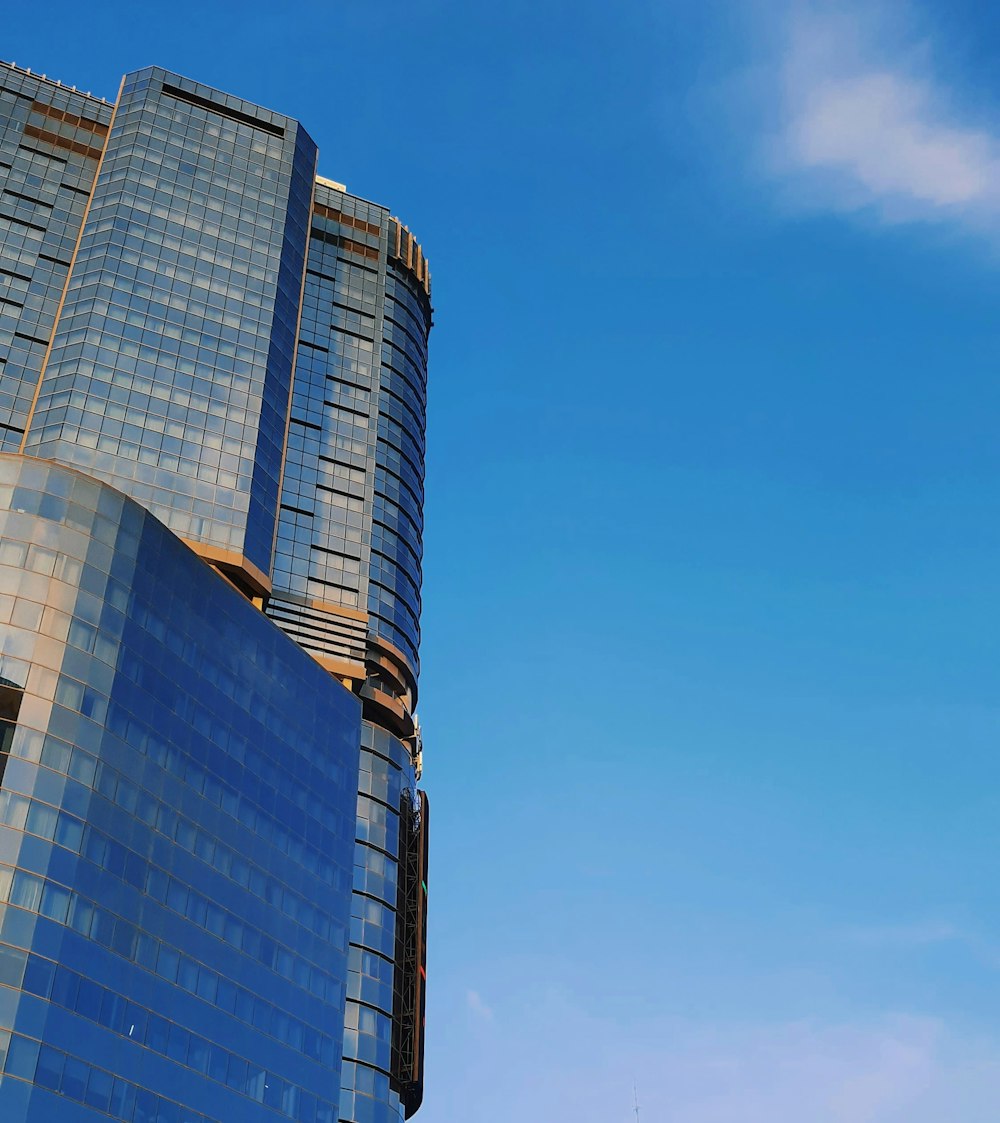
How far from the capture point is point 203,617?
80.9m

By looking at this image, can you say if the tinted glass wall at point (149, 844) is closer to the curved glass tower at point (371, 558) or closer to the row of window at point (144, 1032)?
the row of window at point (144, 1032)

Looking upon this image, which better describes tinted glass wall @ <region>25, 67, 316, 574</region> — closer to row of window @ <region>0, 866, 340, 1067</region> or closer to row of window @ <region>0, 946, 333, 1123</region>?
row of window @ <region>0, 866, 340, 1067</region>

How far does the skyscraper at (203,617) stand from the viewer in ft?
212

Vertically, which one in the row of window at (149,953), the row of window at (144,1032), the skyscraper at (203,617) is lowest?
the row of window at (144,1032)

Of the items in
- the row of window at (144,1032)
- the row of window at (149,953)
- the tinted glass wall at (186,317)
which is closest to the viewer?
the row of window at (144,1032)

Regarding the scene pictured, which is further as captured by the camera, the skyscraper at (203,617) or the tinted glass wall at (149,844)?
the skyscraper at (203,617)

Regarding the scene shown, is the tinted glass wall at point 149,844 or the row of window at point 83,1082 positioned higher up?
the tinted glass wall at point 149,844

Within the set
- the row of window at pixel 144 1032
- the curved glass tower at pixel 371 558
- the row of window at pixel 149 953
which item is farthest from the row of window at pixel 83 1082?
the curved glass tower at pixel 371 558

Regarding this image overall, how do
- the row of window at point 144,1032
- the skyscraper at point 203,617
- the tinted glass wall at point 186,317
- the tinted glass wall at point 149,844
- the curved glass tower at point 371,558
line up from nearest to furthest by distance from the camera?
the row of window at point 144,1032
the tinted glass wall at point 149,844
the skyscraper at point 203,617
the curved glass tower at point 371,558
the tinted glass wall at point 186,317

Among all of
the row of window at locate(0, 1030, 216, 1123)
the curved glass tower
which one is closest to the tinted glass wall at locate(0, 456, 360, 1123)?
the row of window at locate(0, 1030, 216, 1123)

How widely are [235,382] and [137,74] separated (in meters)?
41.7

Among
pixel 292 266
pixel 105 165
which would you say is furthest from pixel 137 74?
pixel 292 266

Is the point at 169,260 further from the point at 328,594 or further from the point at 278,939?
the point at 278,939

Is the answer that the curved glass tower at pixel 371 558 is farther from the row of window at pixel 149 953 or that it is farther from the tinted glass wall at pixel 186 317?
the row of window at pixel 149 953
